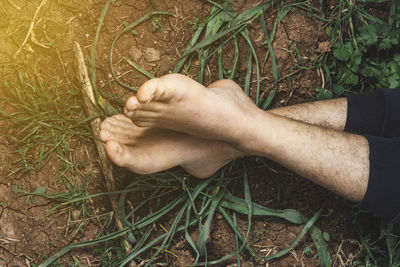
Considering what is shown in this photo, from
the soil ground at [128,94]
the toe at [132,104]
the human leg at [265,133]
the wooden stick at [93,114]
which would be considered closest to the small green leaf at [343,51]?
the soil ground at [128,94]

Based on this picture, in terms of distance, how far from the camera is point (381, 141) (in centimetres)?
147

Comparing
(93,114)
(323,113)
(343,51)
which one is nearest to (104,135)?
(93,114)

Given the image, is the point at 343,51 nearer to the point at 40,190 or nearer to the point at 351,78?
the point at 351,78

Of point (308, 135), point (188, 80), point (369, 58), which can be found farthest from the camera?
point (369, 58)

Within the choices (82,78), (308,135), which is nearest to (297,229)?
(308,135)

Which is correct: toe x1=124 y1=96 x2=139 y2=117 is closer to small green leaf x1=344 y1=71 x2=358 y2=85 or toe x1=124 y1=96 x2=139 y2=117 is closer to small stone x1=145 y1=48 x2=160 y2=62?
small stone x1=145 y1=48 x2=160 y2=62

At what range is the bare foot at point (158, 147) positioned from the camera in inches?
61.2

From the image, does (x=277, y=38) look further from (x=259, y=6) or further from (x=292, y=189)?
(x=292, y=189)

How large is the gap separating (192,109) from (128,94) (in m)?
0.56

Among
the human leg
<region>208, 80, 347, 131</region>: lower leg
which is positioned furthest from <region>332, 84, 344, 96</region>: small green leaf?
the human leg

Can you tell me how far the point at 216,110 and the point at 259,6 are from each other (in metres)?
0.72

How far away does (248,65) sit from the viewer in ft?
6.07

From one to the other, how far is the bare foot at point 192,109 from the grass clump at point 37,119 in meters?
0.47

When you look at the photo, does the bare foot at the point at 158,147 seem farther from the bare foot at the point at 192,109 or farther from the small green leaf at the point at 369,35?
the small green leaf at the point at 369,35
